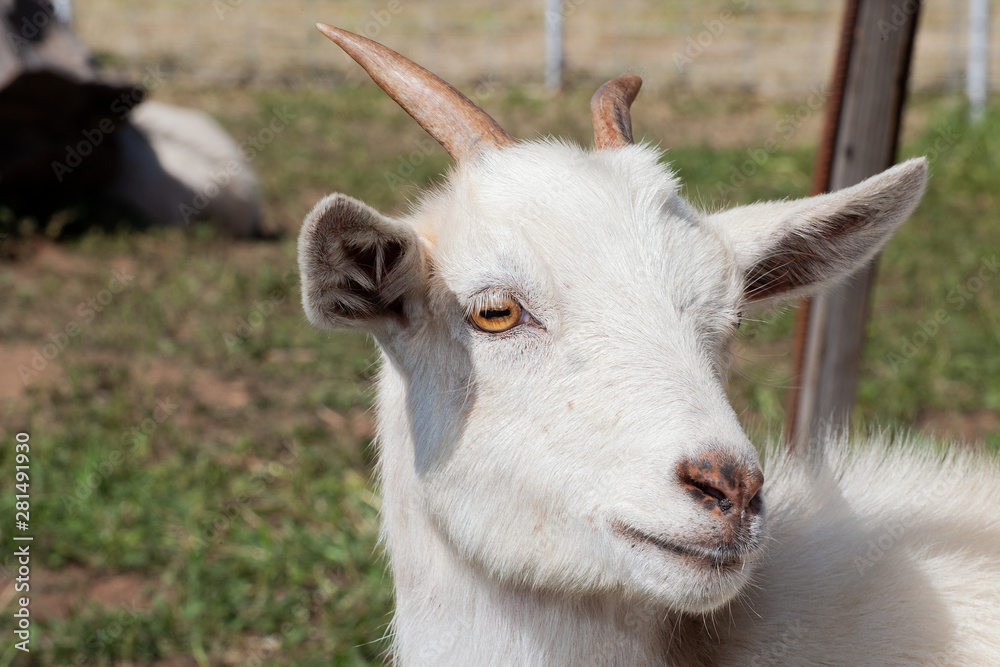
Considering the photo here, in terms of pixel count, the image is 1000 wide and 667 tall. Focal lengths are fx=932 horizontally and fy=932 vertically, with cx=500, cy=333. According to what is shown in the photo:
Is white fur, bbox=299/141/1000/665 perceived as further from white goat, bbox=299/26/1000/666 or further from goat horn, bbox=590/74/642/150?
goat horn, bbox=590/74/642/150

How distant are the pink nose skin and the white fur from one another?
2 cm

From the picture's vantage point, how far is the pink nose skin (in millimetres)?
1845

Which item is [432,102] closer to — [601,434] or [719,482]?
[601,434]

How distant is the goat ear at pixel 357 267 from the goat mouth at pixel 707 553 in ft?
2.69

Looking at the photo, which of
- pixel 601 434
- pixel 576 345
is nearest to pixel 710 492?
pixel 601 434

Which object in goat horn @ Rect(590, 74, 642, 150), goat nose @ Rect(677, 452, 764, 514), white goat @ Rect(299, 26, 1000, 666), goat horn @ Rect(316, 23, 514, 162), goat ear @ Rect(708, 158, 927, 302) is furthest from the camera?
goat horn @ Rect(590, 74, 642, 150)

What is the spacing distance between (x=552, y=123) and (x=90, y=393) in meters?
7.60

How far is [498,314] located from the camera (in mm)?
2215

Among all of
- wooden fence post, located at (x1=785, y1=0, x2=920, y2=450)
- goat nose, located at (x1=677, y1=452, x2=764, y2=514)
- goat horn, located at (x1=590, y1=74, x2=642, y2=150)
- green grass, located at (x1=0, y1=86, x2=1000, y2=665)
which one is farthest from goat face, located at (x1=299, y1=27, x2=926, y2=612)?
wooden fence post, located at (x1=785, y1=0, x2=920, y2=450)

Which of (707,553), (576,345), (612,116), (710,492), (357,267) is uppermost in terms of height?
(612,116)

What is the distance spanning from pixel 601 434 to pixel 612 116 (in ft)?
3.40

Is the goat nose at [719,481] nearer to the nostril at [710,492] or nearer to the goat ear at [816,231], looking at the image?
the nostril at [710,492]

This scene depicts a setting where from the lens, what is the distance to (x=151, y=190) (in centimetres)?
882

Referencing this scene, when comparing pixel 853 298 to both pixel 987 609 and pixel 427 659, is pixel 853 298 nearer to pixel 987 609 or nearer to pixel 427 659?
pixel 987 609
